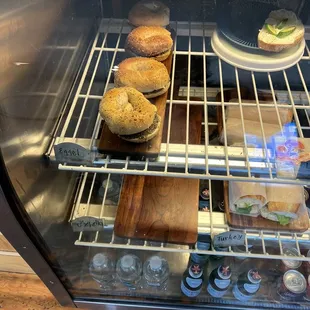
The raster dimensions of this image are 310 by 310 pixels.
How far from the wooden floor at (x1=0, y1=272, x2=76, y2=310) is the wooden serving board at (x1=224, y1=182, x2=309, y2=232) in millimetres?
924

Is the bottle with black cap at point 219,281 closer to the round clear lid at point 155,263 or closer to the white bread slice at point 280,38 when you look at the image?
the round clear lid at point 155,263

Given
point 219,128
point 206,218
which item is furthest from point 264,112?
point 206,218

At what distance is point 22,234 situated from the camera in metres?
0.77

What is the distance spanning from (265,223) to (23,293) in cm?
113

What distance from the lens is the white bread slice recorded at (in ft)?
2.88

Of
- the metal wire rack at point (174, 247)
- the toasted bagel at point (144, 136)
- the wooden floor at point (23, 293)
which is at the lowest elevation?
the wooden floor at point (23, 293)

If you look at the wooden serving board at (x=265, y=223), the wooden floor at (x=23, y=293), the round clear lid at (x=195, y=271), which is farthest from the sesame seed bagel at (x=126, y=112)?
the wooden floor at (x=23, y=293)

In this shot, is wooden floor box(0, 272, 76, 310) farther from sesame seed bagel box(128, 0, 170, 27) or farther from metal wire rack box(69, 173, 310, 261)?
sesame seed bagel box(128, 0, 170, 27)

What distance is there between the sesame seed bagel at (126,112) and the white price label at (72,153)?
0.27 ft

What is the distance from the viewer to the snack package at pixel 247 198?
92cm

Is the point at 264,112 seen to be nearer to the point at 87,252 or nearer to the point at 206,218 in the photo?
the point at 206,218

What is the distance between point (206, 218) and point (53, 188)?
441 millimetres

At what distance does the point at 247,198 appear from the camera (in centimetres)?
93

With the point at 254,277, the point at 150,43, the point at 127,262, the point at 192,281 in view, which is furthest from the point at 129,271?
the point at 150,43
